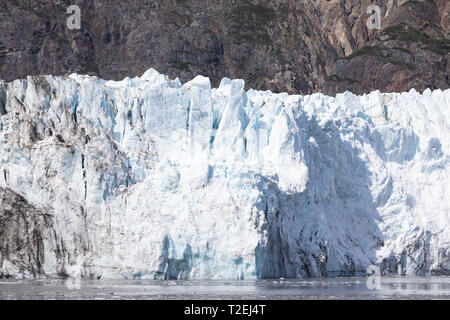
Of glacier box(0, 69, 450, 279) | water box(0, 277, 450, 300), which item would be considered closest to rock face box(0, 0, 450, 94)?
glacier box(0, 69, 450, 279)

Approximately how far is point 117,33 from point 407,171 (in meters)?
84.2

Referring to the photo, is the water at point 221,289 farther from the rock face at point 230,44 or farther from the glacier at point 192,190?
the rock face at point 230,44

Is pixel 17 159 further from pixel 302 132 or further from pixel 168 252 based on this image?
pixel 302 132

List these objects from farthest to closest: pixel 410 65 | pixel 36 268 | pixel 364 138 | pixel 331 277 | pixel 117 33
→ pixel 117 33 → pixel 410 65 → pixel 364 138 → pixel 331 277 → pixel 36 268

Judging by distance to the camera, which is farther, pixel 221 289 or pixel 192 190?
pixel 192 190

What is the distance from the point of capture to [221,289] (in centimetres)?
4194

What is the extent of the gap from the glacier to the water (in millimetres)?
1410

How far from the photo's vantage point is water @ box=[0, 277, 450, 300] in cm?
3866

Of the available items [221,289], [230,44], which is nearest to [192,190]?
[221,289]

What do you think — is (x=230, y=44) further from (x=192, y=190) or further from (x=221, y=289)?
(x=221, y=289)

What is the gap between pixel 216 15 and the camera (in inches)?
5438

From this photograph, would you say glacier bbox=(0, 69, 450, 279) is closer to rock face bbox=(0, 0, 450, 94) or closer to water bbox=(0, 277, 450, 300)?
water bbox=(0, 277, 450, 300)

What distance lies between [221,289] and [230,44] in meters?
94.3

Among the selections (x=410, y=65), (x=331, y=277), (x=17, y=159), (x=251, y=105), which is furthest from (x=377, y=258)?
(x=410, y=65)
